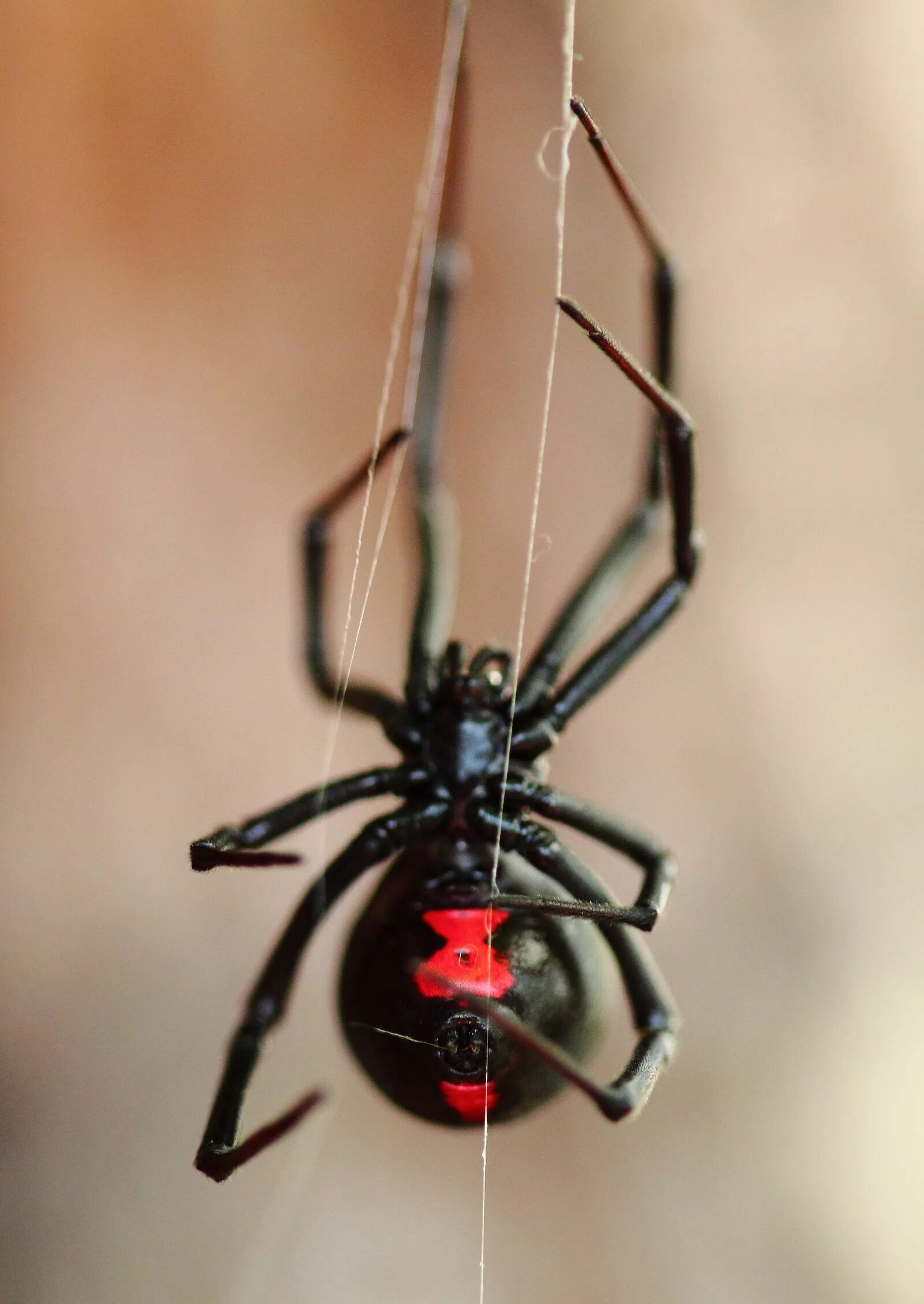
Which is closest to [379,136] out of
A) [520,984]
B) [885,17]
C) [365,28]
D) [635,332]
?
[365,28]

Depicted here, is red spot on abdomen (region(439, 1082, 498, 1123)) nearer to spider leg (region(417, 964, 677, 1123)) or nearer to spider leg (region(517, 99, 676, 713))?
spider leg (region(417, 964, 677, 1123))

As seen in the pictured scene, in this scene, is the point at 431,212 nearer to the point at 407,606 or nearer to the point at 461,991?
the point at 407,606

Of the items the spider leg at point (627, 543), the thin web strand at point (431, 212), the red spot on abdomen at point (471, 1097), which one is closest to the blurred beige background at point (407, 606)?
the thin web strand at point (431, 212)

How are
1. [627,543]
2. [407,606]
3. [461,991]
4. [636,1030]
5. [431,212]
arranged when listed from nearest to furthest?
1. [461,991]
2. [636,1030]
3. [627,543]
4. [431,212]
5. [407,606]

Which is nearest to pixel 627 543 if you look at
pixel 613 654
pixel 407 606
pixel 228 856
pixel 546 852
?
pixel 613 654

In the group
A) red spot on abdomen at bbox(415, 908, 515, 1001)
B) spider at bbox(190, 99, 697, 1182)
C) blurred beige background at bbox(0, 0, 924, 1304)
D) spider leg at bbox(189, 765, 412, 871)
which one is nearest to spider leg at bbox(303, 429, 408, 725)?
spider at bbox(190, 99, 697, 1182)

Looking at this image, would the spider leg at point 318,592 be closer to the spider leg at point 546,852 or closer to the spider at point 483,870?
the spider at point 483,870
